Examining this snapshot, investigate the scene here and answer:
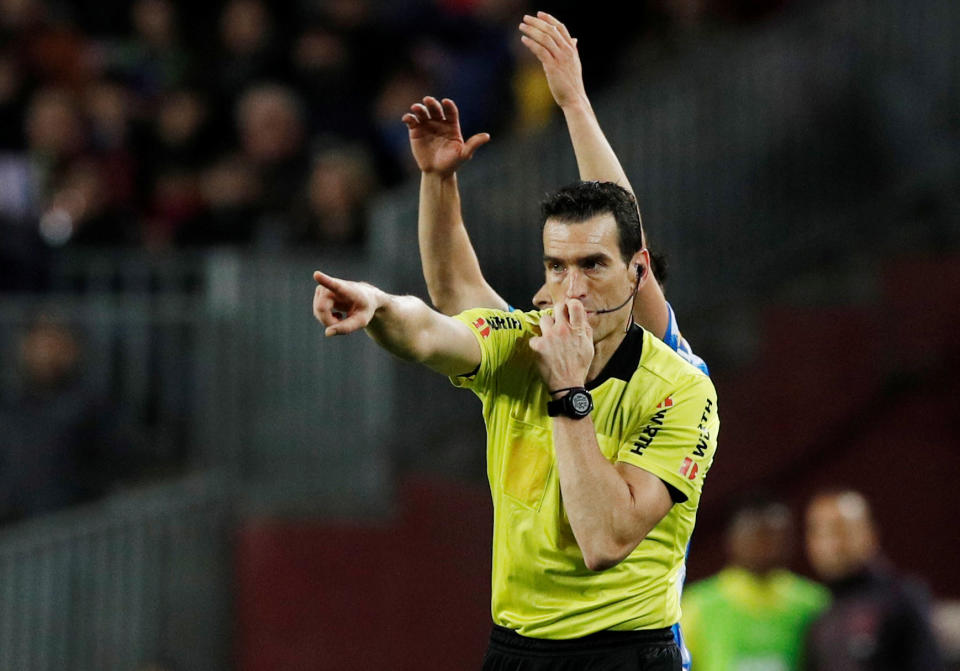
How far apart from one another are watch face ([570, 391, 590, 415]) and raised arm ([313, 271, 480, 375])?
0.97 ft

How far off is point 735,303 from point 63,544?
13.2 ft

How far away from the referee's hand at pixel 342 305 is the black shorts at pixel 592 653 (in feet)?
3.71

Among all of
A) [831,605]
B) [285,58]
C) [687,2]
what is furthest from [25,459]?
[687,2]

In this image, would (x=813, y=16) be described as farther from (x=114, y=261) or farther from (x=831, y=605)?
(x=114, y=261)

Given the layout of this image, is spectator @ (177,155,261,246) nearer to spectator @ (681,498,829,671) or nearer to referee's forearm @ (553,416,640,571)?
spectator @ (681,498,829,671)

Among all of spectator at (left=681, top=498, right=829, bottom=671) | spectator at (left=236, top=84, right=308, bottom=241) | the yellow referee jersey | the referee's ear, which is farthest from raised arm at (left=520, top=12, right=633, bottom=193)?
spectator at (left=236, top=84, right=308, bottom=241)

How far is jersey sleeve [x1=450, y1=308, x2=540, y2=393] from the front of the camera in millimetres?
4266

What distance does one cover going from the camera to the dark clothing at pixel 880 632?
7.55 meters

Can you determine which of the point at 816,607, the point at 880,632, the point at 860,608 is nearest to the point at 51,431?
the point at 816,607

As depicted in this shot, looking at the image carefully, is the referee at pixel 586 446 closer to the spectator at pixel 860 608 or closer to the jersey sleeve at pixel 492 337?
the jersey sleeve at pixel 492 337

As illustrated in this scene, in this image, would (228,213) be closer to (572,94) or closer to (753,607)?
(753,607)

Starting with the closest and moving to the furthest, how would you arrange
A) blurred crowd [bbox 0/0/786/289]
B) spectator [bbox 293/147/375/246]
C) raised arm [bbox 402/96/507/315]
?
raised arm [bbox 402/96/507/315] → spectator [bbox 293/147/375/246] → blurred crowd [bbox 0/0/786/289]

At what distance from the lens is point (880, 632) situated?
7582mm

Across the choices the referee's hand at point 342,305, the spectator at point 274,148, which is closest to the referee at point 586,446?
the referee's hand at point 342,305
